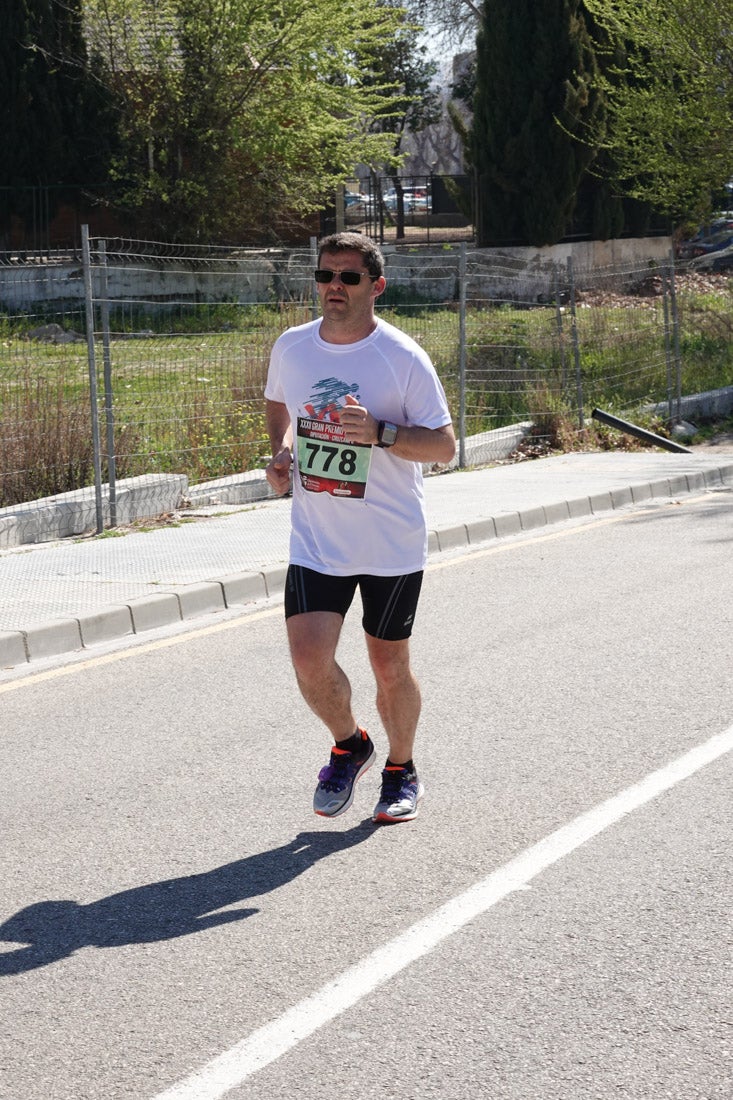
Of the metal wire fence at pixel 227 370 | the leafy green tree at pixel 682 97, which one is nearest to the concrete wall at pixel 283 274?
the metal wire fence at pixel 227 370

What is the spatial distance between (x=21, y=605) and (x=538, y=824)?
4.24 meters

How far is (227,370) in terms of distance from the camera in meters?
12.9

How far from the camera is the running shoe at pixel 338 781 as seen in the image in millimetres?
5457

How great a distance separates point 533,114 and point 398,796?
28904 mm

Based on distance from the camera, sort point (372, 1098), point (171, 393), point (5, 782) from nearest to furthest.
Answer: point (372, 1098) → point (5, 782) → point (171, 393)

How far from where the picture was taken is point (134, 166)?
30844 millimetres

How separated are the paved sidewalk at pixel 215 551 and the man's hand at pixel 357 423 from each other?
11.5 ft

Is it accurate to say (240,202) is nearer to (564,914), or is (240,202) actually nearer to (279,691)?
(279,691)

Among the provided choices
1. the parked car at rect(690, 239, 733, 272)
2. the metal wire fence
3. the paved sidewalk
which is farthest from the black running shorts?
the parked car at rect(690, 239, 733, 272)

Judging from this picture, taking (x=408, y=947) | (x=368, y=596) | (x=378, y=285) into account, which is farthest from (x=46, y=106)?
(x=408, y=947)

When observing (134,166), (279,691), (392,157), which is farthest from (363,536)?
(392,157)

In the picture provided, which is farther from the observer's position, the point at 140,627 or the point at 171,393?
the point at 171,393

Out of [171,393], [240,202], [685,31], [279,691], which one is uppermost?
[685,31]

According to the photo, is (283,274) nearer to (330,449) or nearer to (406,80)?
(330,449)
